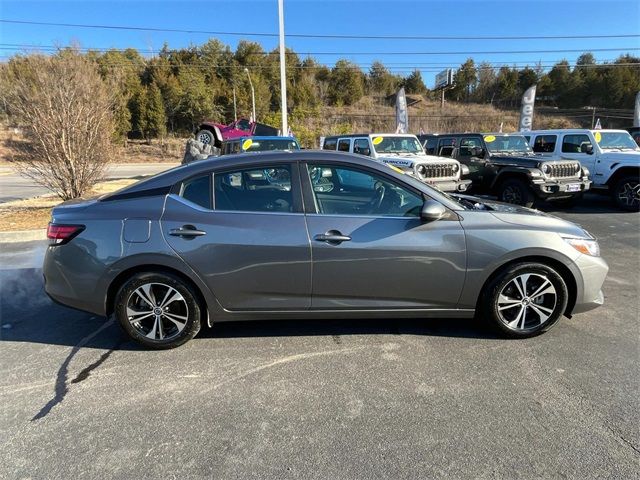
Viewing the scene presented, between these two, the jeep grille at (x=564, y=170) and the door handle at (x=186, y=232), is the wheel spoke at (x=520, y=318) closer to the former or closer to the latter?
the door handle at (x=186, y=232)

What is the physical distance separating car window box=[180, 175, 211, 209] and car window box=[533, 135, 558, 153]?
11.6 m

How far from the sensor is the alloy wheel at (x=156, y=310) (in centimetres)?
354

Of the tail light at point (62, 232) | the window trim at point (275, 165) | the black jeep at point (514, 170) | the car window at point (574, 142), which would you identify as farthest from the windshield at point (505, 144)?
the tail light at point (62, 232)

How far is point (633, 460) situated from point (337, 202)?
2493 mm

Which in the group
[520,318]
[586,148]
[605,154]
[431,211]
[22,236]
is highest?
[586,148]

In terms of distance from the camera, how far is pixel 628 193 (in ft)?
33.7

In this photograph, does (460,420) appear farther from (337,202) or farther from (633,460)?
(337,202)

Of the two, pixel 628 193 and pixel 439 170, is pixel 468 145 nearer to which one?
pixel 439 170

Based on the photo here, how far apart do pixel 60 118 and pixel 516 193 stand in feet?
33.5

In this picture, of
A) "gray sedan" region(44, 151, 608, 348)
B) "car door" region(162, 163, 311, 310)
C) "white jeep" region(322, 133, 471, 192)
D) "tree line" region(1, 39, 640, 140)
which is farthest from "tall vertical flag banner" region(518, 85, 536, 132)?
"tree line" region(1, 39, 640, 140)

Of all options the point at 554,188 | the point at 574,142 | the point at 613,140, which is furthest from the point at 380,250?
the point at 613,140

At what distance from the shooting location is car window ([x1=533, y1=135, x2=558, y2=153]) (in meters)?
12.3

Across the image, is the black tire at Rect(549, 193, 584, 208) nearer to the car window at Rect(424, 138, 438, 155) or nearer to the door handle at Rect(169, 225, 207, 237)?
the car window at Rect(424, 138, 438, 155)

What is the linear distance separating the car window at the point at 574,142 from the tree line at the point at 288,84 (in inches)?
1608
